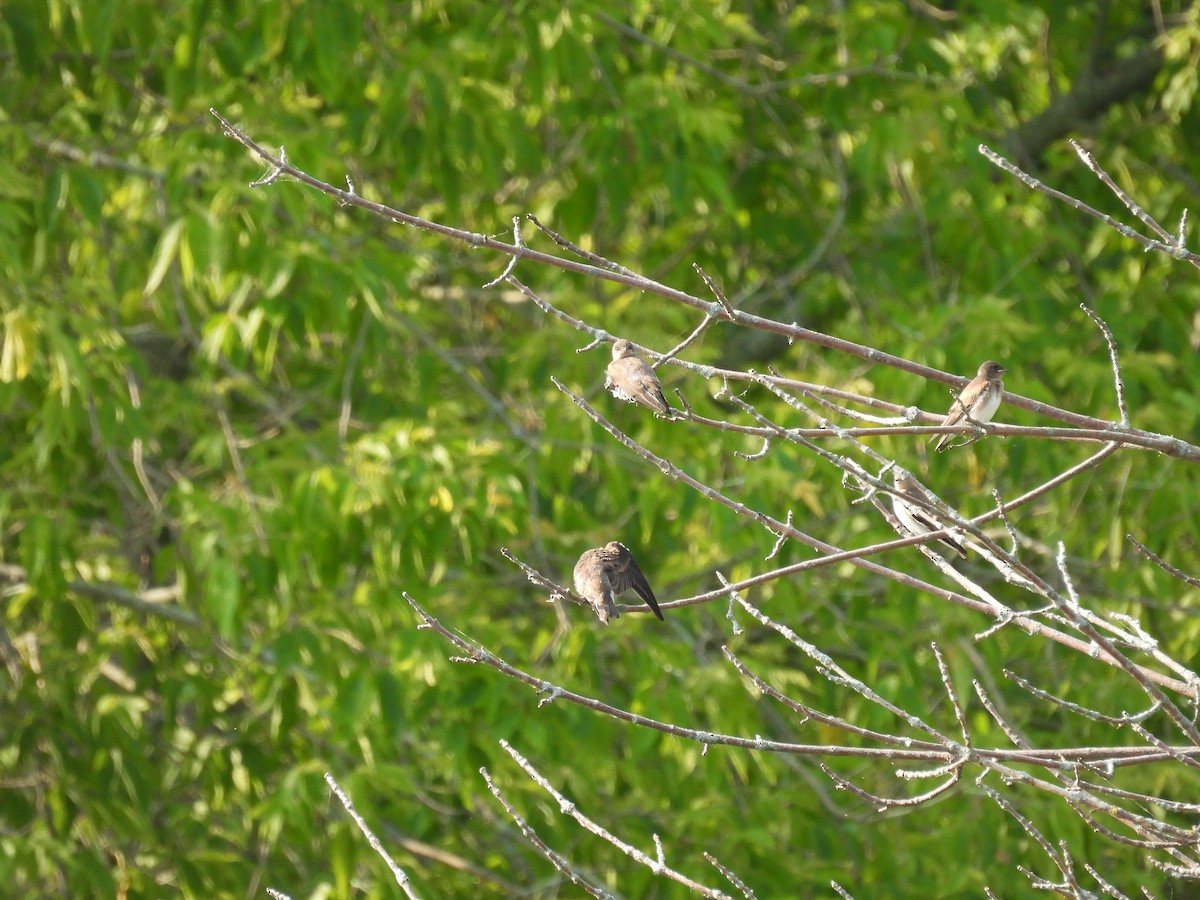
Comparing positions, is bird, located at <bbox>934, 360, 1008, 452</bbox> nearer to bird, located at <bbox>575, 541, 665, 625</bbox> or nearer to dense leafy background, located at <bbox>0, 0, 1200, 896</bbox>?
bird, located at <bbox>575, 541, 665, 625</bbox>

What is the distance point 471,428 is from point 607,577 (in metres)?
2.54

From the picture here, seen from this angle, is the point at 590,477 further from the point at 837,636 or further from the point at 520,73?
the point at 520,73

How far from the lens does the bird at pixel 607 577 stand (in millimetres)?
4355

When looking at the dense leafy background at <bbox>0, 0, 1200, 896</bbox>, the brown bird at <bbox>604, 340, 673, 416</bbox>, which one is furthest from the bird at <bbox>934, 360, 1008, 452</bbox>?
the dense leafy background at <bbox>0, 0, 1200, 896</bbox>

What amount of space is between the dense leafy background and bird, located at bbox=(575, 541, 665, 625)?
4.63 ft

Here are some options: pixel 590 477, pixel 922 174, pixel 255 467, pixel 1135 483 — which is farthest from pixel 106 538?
pixel 1135 483

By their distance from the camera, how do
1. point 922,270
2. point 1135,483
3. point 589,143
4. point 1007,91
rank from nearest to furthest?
point 1135,483 → point 589,143 → point 922,270 → point 1007,91

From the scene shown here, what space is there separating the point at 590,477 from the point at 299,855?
7.30 ft

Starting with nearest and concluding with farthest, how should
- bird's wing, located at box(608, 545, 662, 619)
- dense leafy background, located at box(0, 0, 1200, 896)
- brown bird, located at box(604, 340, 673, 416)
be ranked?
bird's wing, located at box(608, 545, 662, 619) → brown bird, located at box(604, 340, 673, 416) → dense leafy background, located at box(0, 0, 1200, 896)

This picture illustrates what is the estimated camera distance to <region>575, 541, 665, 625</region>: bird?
4.36 meters

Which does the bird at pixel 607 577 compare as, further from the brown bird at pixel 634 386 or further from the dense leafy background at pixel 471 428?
the dense leafy background at pixel 471 428

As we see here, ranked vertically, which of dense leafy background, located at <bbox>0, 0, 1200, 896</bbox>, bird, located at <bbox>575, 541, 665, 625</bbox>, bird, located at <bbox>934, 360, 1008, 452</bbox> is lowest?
dense leafy background, located at <bbox>0, 0, 1200, 896</bbox>

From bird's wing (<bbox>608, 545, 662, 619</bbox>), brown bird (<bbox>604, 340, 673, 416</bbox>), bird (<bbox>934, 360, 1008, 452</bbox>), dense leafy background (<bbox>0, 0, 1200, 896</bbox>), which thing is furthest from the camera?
dense leafy background (<bbox>0, 0, 1200, 896</bbox>)

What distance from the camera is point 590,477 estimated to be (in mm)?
7781
